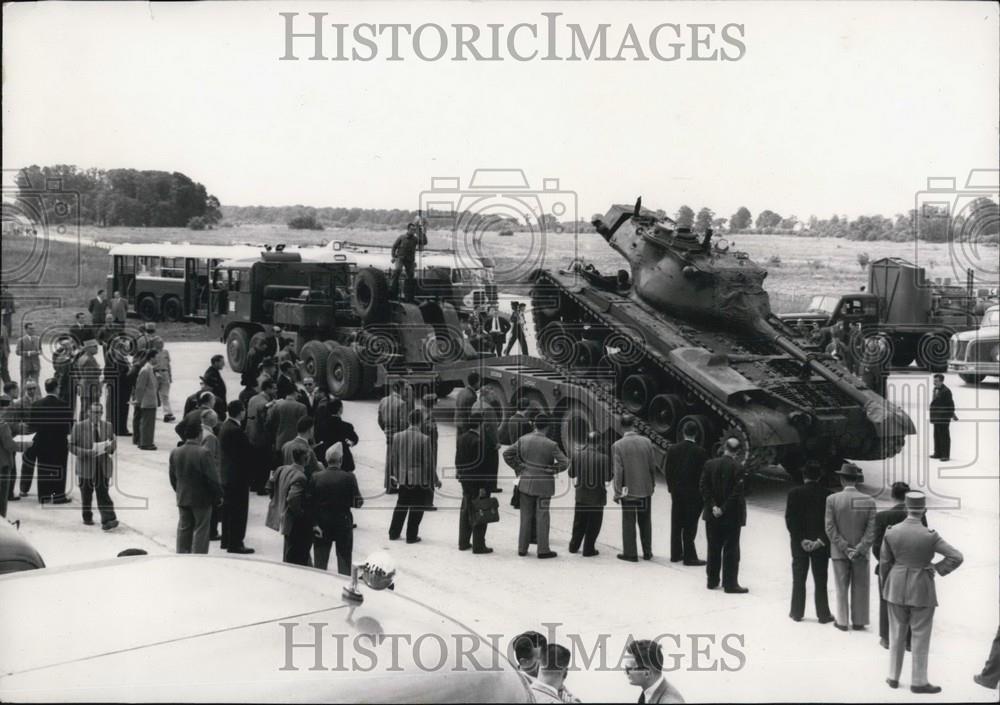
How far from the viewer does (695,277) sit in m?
15.4

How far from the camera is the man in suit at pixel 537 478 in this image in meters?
11.3

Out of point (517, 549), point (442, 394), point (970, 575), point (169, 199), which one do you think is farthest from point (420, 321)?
point (169, 199)

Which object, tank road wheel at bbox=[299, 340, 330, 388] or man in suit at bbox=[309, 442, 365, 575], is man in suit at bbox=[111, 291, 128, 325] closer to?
tank road wheel at bbox=[299, 340, 330, 388]

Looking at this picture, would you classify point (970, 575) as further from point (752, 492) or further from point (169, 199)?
point (169, 199)

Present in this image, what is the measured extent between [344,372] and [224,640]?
15.7 metres

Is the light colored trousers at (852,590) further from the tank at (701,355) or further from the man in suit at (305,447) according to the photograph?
the man in suit at (305,447)

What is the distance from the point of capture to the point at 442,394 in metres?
19.9

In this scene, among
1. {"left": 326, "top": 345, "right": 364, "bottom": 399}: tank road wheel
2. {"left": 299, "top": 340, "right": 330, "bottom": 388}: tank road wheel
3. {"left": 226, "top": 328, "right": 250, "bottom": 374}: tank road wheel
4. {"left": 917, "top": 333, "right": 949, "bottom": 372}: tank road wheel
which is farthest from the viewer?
{"left": 917, "top": 333, "right": 949, "bottom": 372}: tank road wheel

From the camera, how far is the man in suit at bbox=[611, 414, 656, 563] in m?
11.3

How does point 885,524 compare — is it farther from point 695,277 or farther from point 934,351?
point 934,351

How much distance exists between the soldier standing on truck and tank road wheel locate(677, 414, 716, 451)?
703 cm

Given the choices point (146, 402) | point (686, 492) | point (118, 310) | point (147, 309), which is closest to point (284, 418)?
point (146, 402)

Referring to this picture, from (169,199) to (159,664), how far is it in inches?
1340

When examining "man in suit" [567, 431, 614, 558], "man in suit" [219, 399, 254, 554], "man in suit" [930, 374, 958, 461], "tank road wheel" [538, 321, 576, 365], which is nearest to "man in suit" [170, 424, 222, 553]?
"man in suit" [219, 399, 254, 554]
